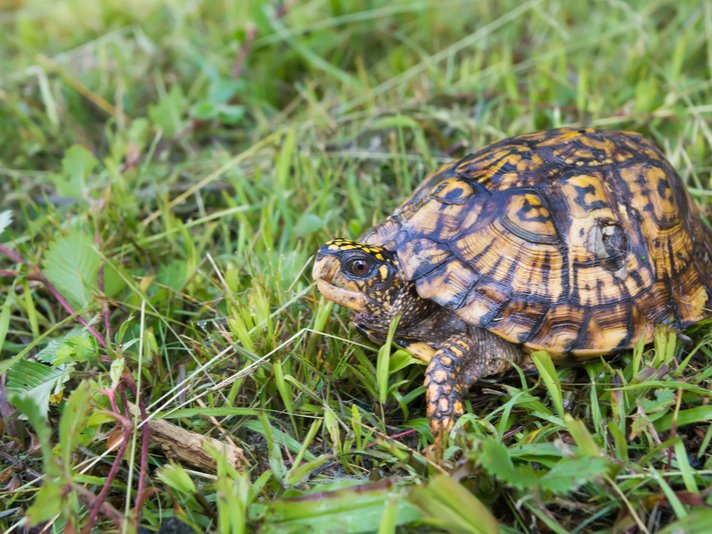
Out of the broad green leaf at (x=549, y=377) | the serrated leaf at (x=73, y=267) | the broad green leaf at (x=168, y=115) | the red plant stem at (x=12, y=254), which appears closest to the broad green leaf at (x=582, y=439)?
the broad green leaf at (x=549, y=377)

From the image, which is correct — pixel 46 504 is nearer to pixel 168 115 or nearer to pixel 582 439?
pixel 582 439


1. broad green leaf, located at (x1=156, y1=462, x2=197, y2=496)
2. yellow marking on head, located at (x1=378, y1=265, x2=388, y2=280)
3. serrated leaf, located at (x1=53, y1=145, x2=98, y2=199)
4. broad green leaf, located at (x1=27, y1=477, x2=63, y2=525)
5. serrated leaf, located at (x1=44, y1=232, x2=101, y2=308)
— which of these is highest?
serrated leaf, located at (x1=53, y1=145, x2=98, y2=199)

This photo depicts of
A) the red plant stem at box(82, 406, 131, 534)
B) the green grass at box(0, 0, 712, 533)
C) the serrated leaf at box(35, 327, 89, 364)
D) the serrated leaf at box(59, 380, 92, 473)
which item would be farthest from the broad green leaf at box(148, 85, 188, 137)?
the serrated leaf at box(59, 380, 92, 473)

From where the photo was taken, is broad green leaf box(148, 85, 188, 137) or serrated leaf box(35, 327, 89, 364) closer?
serrated leaf box(35, 327, 89, 364)

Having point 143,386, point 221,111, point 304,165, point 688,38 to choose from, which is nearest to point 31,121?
point 221,111

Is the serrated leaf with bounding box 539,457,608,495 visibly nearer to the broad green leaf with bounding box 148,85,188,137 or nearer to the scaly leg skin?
the scaly leg skin

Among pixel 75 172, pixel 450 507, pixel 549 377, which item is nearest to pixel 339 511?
pixel 450 507

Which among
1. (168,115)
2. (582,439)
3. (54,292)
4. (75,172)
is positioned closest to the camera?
(582,439)
